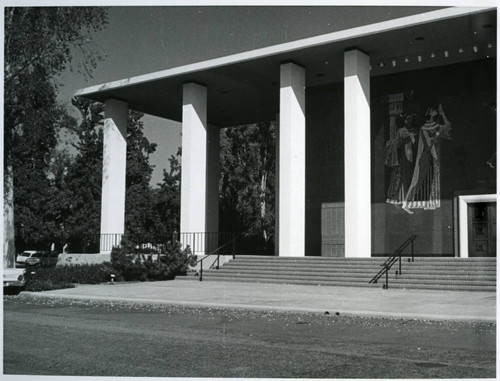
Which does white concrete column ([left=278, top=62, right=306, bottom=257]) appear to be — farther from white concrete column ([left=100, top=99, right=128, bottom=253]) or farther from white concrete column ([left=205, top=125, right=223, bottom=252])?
white concrete column ([left=205, top=125, right=223, bottom=252])

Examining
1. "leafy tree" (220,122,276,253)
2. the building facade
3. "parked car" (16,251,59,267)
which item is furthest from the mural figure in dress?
"leafy tree" (220,122,276,253)

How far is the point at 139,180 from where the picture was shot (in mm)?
39438

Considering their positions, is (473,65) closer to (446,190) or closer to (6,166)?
(446,190)

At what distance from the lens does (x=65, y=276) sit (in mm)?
21297

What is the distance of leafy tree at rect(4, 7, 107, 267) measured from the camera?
17297 mm

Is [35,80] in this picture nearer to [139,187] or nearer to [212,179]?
[212,179]

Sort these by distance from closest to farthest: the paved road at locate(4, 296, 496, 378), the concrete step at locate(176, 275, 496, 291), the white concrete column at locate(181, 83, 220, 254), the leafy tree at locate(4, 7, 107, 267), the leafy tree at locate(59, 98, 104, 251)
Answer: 1. the paved road at locate(4, 296, 496, 378)
2. the concrete step at locate(176, 275, 496, 291)
3. the leafy tree at locate(4, 7, 107, 267)
4. the white concrete column at locate(181, 83, 220, 254)
5. the leafy tree at locate(59, 98, 104, 251)

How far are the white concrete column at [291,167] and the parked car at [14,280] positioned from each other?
1016 cm

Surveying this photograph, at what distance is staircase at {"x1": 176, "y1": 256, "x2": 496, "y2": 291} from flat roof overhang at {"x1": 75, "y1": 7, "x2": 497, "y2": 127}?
6.53 meters

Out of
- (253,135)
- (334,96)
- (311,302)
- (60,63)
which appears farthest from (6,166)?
(253,135)

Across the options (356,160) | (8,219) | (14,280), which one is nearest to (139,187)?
(356,160)

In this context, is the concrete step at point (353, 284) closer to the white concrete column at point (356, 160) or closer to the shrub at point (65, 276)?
the shrub at point (65, 276)

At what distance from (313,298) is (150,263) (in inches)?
362

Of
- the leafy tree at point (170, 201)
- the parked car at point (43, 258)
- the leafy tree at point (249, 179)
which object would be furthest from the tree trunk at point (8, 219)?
the leafy tree at point (249, 179)
